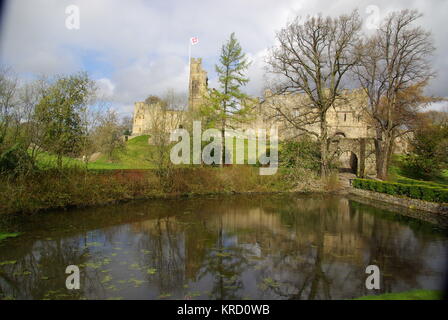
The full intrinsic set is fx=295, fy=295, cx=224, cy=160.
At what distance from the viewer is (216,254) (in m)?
8.51

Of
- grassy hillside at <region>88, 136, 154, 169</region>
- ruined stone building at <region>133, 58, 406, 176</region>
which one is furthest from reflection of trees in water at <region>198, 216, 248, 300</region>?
grassy hillside at <region>88, 136, 154, 169</region>

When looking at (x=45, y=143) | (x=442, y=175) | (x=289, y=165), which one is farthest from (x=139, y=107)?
(x=442, y=175)

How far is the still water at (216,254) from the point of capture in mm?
6207

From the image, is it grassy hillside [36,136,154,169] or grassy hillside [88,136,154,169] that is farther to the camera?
grassy hillside [88,136,154,169]

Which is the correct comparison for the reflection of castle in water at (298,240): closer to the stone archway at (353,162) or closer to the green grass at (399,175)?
the green grass at (399,175)

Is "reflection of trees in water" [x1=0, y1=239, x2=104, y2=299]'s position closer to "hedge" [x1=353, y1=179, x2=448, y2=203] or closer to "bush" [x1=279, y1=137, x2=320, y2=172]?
"hedge" [x1=353, y1=179, x2=448, y2=203]

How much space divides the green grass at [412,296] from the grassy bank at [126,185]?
→ 12.9m

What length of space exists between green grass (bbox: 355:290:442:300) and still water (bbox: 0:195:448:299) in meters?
0.34

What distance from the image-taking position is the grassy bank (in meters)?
13.1

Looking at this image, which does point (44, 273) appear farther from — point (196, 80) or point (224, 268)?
point (196, 80)

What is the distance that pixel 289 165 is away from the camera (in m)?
24.5
